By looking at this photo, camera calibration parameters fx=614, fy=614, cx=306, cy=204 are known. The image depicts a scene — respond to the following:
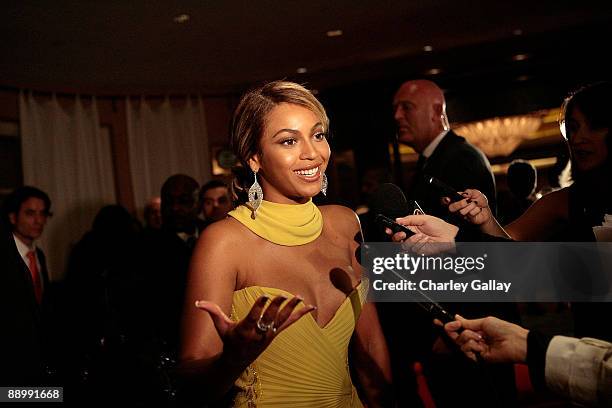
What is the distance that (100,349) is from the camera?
2.56m

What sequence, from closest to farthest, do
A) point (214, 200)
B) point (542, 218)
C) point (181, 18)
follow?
point (542, 218) < point (214, 200) < point (181, 18)

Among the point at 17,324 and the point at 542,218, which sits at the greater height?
the point at 542,218

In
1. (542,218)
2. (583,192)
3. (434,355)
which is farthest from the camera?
(434,355)

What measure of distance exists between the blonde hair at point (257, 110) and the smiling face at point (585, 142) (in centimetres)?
61

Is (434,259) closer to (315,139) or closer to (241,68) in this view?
(315,139)

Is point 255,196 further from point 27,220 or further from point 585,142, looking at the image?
point 27,220

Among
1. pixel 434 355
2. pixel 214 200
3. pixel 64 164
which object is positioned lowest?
pixel 434 355

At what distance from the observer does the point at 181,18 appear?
15.3ft

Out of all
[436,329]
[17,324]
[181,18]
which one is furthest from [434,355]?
[181,18]

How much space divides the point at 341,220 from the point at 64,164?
5616 millimetres

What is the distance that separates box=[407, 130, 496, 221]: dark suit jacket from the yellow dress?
0.93 meters

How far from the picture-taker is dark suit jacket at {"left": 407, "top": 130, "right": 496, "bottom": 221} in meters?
2.32

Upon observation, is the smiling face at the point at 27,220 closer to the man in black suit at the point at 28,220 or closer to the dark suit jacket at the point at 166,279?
the man in black suit at the point at 28,220

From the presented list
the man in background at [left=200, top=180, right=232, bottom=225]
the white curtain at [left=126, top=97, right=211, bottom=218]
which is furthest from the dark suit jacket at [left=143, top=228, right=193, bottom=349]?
the white curtain at [left=126, top=97, right=211, bottom=218]
